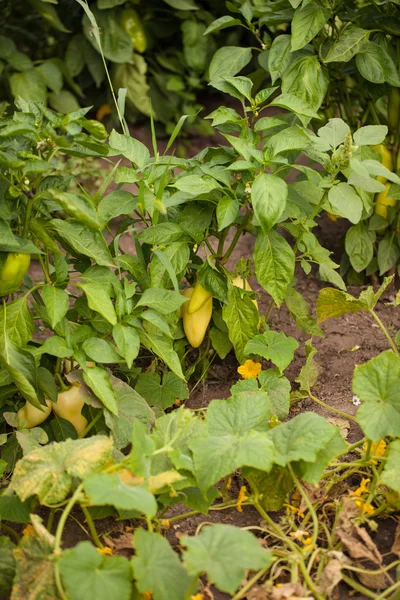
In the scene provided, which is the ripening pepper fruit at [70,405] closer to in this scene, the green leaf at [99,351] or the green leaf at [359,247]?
the green leaf at [99,351]

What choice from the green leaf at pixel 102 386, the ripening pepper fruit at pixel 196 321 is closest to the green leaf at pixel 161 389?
the ripening pepper fruit at pixel 196 321

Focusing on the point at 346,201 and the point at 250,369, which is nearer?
the point at 346,201

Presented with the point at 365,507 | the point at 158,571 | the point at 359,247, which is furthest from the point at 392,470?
the point at 359,247

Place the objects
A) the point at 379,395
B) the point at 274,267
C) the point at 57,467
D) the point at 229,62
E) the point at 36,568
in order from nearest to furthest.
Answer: the point at 36,568 → the point at 57,467 → the point at 379,395 → the point at 274,267 → the point at 229,62

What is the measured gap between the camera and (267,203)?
6.27 ft

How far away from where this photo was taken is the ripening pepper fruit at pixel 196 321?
7.27 feet

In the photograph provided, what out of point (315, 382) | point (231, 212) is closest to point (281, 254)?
point (231, 212)

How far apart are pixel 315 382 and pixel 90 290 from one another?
0.81 metres

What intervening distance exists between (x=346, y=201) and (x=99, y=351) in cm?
74

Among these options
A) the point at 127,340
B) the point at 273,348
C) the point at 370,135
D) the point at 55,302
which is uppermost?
the point at 370,135

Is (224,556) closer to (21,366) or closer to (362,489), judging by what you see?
(362,489)

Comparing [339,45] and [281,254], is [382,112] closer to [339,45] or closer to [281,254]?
[339,45]

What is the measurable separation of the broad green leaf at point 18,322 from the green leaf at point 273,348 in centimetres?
62

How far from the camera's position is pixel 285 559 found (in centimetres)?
164
